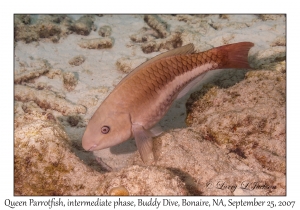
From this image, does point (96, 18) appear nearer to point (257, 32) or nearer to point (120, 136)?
point (257, 32)

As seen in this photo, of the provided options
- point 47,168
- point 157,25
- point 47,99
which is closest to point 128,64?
point 47,99

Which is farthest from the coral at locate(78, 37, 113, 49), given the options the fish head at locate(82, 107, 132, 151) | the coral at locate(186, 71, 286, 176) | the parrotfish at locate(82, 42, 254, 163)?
the fish head at locate(82, 107, 132, 151)

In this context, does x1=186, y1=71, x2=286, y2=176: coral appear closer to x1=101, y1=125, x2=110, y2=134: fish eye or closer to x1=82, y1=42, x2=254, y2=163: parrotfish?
x1=82, y1=42, x2=254, y2=163: parrotfish

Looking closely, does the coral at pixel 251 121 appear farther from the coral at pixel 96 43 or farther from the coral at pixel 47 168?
the coral at pixel 96 43

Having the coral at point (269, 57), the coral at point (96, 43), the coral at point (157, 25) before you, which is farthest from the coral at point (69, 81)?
the coral at point (269, 57)

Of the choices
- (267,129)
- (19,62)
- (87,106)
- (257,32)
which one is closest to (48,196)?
(87,106)

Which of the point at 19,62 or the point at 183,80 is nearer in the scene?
the point at 183,80
